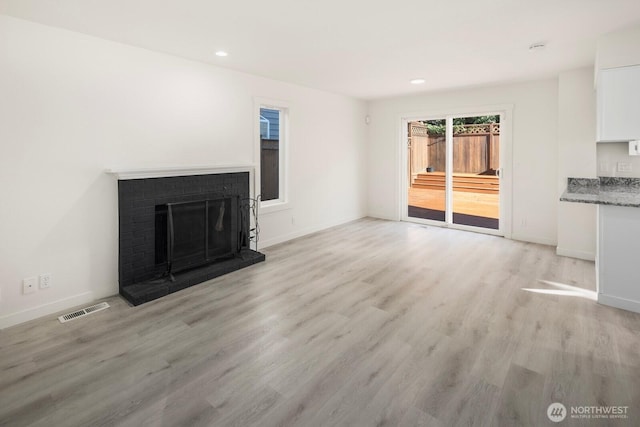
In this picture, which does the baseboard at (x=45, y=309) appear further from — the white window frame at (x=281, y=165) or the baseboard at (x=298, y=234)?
the white window frame at (x=281, y=165)

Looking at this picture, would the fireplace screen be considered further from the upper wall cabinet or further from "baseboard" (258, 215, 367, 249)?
the upper wall cabinet

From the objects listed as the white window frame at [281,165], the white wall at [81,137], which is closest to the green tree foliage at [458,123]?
the white window frame at [281,165]

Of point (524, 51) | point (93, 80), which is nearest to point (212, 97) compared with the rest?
point (93, 80)

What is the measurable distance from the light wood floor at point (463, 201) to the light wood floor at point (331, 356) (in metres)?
2.82

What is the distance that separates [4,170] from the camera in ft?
9.05

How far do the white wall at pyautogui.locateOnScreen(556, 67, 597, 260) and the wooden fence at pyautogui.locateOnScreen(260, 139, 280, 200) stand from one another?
393 cm

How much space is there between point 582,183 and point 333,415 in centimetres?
438

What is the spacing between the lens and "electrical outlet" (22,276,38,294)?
9.57ft

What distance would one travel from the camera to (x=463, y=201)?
675cm

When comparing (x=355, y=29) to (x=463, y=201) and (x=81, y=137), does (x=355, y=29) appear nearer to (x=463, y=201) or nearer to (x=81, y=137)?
(x=81, y=137)

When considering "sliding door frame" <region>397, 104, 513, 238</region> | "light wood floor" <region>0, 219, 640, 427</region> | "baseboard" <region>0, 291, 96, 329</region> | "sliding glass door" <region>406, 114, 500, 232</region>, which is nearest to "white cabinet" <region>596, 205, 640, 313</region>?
"light wood floor" <region>0, 219, 640, 427</region>

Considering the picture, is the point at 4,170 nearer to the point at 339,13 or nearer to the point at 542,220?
the point at 339,13

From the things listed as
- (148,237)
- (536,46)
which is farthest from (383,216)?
(148,237)

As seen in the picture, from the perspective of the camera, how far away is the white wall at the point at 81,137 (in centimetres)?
282
